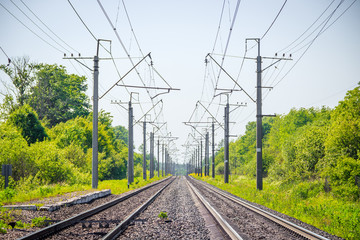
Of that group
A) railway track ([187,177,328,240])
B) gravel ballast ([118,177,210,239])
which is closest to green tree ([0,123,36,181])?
gravel ballast ([118,177,210,239])

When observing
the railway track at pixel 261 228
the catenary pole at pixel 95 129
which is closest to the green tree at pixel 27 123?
the catenary pole at pixel 95 129

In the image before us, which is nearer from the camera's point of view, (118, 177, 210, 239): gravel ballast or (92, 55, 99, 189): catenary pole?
(118, 177, 210, 239): gravel ballast

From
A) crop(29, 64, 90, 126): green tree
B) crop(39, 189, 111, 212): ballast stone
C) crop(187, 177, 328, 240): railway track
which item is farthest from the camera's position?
crop(29, 64, 90, 126): green tree

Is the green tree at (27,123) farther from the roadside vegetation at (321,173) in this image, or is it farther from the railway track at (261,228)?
the railway track at (261,228)

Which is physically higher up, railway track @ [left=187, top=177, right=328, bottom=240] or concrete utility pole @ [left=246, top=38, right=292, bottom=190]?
concrete utility pole @ [left=246, top=38, right=292, bottom=190]

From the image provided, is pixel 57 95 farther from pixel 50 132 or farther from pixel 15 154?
pixel 15 154

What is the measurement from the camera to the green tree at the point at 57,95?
56.9 m

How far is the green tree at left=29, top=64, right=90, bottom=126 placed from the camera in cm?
5688

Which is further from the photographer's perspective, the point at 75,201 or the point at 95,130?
the point at 95,130

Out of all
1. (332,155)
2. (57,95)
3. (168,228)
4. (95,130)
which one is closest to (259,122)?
A: (332,155)

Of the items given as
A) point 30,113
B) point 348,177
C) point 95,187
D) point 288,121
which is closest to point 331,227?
point 348,177

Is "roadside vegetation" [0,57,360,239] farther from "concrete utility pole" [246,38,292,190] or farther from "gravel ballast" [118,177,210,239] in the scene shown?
"gravel ballast" [118,177,210,239]

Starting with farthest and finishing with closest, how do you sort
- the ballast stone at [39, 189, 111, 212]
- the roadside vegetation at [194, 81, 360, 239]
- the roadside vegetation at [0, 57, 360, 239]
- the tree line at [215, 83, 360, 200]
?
the tree line at [215, 83, 360, 200], the roadside vegetation at [194, 81, 360, 239], the roadside vegetation at [0, 57, 360, 239], the ballast stone at [39, 189, 111, 212]

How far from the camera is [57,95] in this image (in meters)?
61.4
